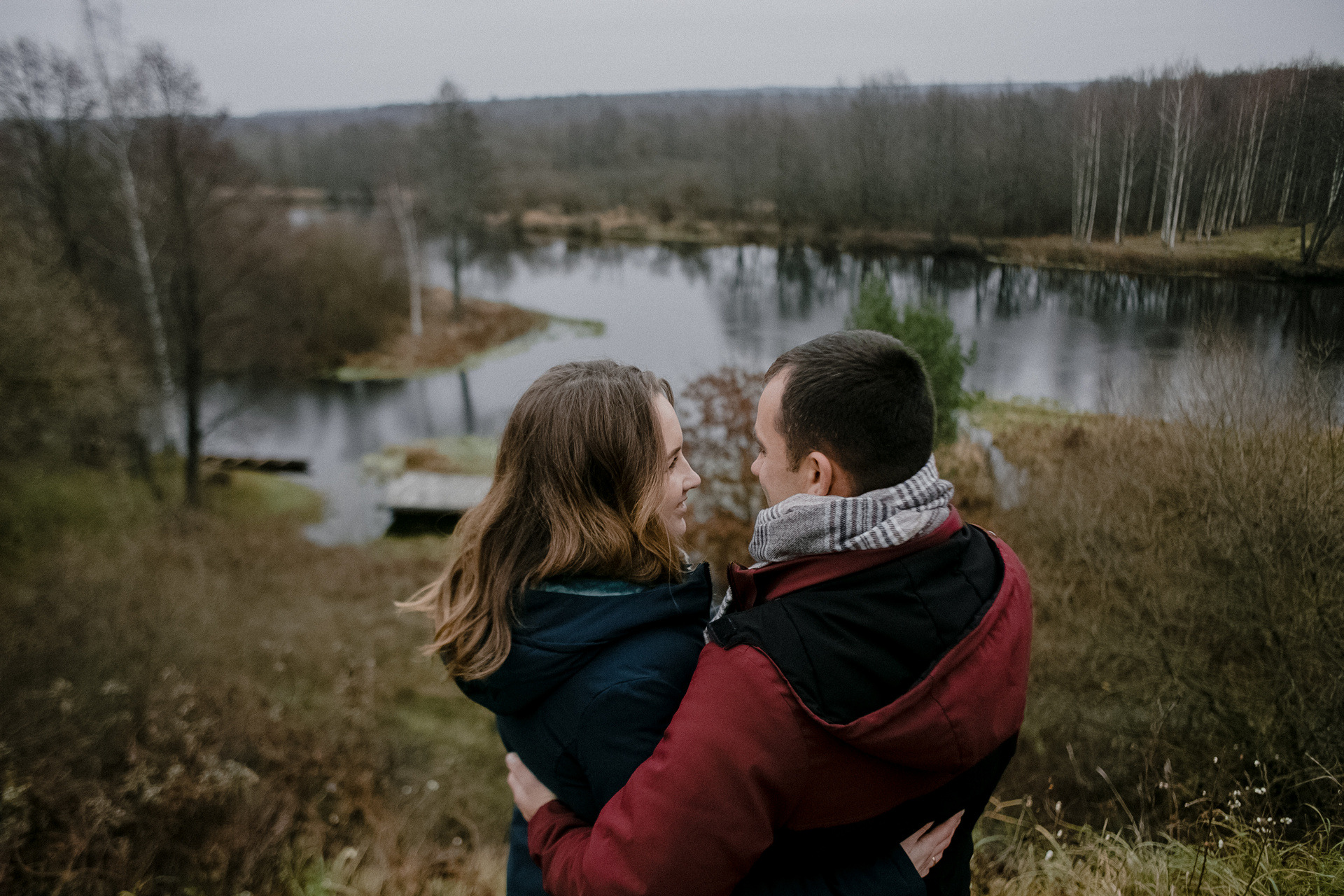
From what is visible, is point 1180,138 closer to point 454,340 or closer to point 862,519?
point 862,519

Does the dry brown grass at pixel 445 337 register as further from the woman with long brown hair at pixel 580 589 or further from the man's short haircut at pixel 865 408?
the man's short haircut at pixel 865 408

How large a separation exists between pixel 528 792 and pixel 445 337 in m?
17.7

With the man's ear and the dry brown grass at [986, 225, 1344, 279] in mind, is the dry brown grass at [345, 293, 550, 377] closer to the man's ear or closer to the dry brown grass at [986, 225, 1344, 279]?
the dry brown grass at [986, 225, 1344, 279]

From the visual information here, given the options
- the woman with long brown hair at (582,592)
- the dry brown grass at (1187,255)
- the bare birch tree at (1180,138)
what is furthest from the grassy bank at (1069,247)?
the woman with long brown hair at (582,592)

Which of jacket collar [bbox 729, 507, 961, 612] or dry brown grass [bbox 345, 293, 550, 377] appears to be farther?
dry brown grass [bbox 345, 293, 550, 377]

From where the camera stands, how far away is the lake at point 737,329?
268 inches

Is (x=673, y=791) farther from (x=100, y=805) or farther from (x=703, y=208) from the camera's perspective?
(x=703, y=208)

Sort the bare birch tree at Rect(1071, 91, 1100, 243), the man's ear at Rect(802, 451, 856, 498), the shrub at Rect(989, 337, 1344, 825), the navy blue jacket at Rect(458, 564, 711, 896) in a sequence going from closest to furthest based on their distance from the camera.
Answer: the navy blue jacket at Rect(458, 564, 711, 896), the man's ear at Rect(802, 451, 856, 498), the shrub at Rect(989, 337, 1344, 825), the bare birch tree at Rect(1071, 91, 1100, 243)

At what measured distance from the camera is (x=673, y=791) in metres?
1.23

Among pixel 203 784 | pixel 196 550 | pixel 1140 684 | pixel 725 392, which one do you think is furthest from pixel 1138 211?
pixel 196 550

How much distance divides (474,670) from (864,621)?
0.76 m

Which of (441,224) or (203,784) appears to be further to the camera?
(441,224)

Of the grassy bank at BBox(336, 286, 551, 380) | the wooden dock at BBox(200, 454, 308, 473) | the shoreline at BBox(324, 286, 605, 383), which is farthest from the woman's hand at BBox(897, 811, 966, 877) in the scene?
the wooden dock at BBox(200, 454, 308, 473)

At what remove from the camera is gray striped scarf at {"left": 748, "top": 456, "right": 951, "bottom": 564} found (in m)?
1.37
